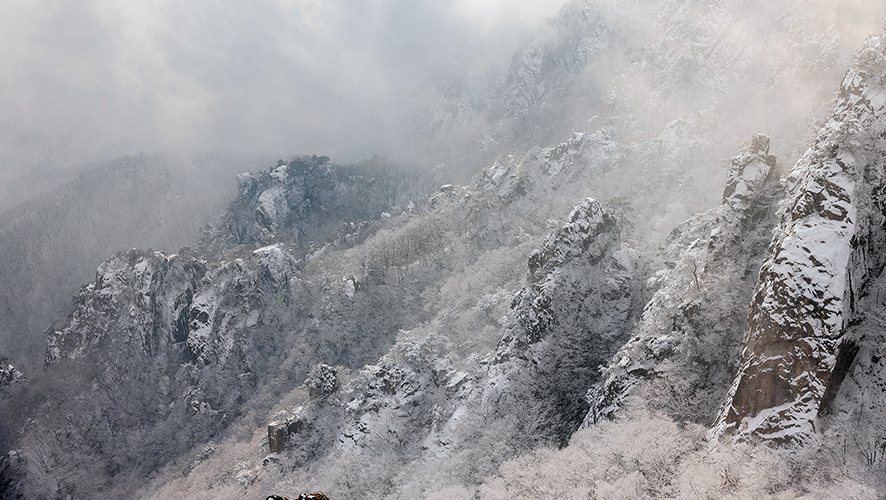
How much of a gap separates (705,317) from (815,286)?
33.3 feet

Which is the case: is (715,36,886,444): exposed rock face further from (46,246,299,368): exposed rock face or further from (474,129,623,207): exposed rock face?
(46,246,299,368): exposed rock face

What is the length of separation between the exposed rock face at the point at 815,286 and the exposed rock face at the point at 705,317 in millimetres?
4861

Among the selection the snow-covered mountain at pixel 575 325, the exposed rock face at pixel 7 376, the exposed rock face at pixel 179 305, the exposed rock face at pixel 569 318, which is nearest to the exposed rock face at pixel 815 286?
the snow-covered mountain at pixel 575 325

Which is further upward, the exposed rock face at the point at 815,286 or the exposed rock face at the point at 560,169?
the exposed rock face at the point at 560,169

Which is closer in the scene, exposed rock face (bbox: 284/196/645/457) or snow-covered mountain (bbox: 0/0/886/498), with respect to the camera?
snow-covered mountain (bbox: 0/0/886/498)

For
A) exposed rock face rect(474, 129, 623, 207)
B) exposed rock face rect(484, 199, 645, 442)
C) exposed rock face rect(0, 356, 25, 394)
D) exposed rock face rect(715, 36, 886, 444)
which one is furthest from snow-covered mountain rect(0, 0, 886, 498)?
exposed rock face rect(474, 129, 623, 207)

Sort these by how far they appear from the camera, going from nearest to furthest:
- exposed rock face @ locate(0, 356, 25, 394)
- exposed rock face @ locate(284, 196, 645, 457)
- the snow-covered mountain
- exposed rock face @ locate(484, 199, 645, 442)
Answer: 1. the snow-covered mountain
2. exposed rock face @ locate(484, 199, 645, 442)
3. exposed rock face @ locate(284, 196, 645, 457)
4. exposed rock face @ locate(0, 356, 25, 394)

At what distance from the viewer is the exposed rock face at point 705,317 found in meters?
33.8

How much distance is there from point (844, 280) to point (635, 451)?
15.4 metres

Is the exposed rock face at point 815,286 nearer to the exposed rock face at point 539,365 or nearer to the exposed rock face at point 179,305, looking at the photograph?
the exposed rock face at point 539,365

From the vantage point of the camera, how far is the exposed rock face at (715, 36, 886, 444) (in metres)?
25.2

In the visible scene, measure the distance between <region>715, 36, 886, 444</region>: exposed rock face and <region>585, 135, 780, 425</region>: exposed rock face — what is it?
4861 mm

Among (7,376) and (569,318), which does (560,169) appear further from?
(7,376)

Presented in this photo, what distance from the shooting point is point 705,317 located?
35531 millimetres
